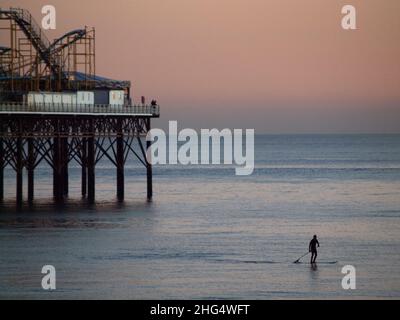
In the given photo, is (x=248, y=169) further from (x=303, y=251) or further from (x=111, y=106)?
(x=303, y=251)

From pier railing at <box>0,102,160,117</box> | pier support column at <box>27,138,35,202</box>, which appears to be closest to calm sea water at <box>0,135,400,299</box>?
pier support column at <box>27,138,35,202</box>

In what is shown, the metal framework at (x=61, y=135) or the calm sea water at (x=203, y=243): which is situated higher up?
the metal framework at (x=61, y=135)

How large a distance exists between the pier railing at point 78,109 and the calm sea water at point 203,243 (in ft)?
20.1

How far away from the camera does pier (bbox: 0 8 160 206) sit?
83625 mm

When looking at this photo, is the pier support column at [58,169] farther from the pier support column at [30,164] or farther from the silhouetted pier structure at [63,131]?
the pier support column at [30,164]

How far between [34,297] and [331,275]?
486 inches

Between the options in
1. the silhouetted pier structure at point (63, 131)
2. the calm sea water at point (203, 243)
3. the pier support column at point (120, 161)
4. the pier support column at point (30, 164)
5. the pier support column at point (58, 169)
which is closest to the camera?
the calm sea water at point (203, 243)

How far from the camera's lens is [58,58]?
91.9 metres

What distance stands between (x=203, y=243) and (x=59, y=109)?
79.9ft

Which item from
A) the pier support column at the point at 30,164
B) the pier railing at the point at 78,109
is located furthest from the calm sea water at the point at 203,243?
the pier railing at the point at 78,109

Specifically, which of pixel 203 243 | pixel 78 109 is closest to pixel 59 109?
pixel 78 109

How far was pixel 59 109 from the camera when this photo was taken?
83438 mm

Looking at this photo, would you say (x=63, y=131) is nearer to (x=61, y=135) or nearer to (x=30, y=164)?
(x=61, y=135)

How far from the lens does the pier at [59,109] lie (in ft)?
274
